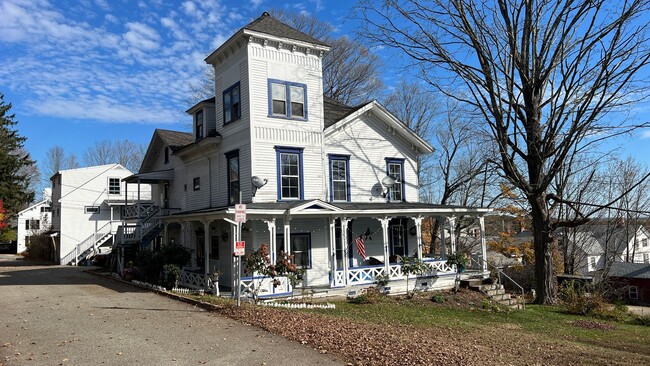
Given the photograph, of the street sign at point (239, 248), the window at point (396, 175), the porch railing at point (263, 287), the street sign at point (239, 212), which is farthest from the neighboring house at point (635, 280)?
the street sign at point (239, 212)

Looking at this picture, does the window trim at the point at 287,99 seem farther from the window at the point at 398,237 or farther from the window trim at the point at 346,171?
the window at the point at 398,237

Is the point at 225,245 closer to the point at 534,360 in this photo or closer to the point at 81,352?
the point at 81,352

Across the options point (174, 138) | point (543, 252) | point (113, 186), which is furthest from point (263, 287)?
point (113, 186)

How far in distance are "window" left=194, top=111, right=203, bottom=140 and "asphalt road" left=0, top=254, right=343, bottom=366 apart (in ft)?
28.2

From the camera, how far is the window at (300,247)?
60.6 ft

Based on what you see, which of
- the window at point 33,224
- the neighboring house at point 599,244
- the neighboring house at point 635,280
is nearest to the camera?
the neighboring house at point 599,244

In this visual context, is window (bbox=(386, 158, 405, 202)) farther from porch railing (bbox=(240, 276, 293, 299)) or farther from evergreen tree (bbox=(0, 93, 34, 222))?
evergreen tree (bbox=(0, 93, 34, 222))

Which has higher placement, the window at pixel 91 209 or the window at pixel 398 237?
the window at pixel 91 209

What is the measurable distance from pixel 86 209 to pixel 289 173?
23949mm

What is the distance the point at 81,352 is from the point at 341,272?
1026cm

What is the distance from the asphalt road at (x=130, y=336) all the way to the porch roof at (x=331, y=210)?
3.47 meters

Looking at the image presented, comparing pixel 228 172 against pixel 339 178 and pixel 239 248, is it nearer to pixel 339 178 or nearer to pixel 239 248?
pixel 339 178

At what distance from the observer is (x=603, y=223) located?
4241cm

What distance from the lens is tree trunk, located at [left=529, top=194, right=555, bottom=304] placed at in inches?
786
